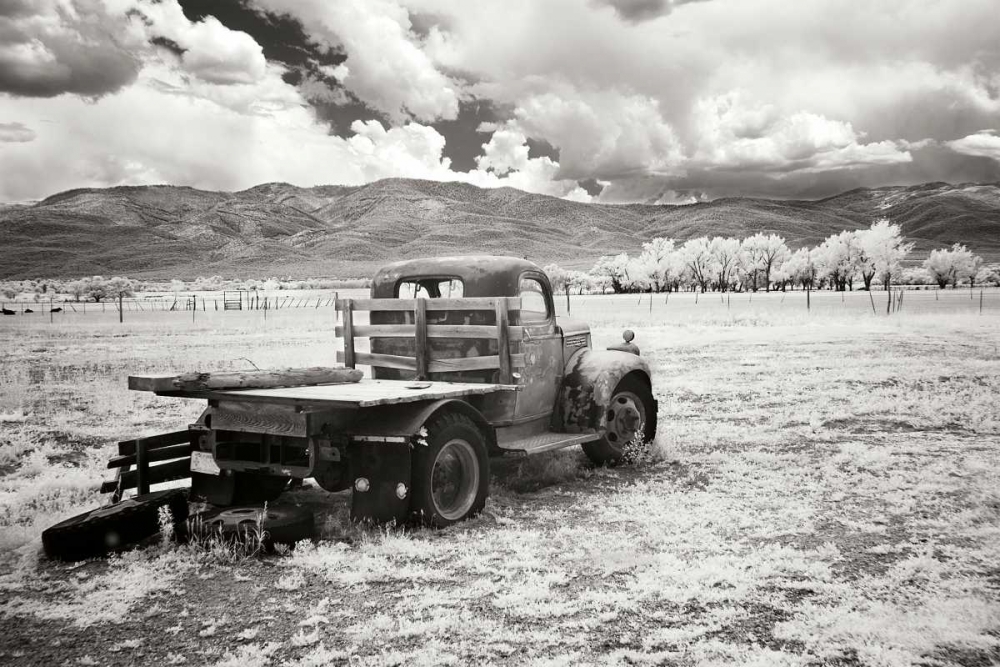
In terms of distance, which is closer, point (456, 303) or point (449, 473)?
point (449, 473)

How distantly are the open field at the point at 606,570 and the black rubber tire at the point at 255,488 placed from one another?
0.45 meters

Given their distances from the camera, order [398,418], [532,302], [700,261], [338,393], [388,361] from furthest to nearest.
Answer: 1. [700,261]
2. [532,302]
3. [388,361]
4. [398,418]
5. [338,393]

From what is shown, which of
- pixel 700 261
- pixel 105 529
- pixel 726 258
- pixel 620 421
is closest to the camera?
pixel 105 529

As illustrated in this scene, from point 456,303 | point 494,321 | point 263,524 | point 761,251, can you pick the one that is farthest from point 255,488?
point 761,251

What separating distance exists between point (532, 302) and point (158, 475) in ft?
11.7

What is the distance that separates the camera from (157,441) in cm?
585

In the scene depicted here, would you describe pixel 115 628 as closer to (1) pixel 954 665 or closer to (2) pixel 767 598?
(2) pixel 767 598

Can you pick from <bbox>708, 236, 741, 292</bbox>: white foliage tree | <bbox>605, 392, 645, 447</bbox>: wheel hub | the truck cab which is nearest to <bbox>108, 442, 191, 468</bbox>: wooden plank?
the truck cab

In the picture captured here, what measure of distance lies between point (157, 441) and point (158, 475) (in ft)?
0.87

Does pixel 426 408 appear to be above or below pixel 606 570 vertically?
above

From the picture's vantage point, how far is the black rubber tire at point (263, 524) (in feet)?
17.1

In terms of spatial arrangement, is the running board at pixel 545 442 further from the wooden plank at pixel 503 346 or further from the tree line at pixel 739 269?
the tree line at pixel 739 269

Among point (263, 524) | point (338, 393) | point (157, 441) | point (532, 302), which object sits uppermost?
point (532, 302)

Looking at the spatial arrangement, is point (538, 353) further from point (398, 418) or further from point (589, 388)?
point (398, 418)
